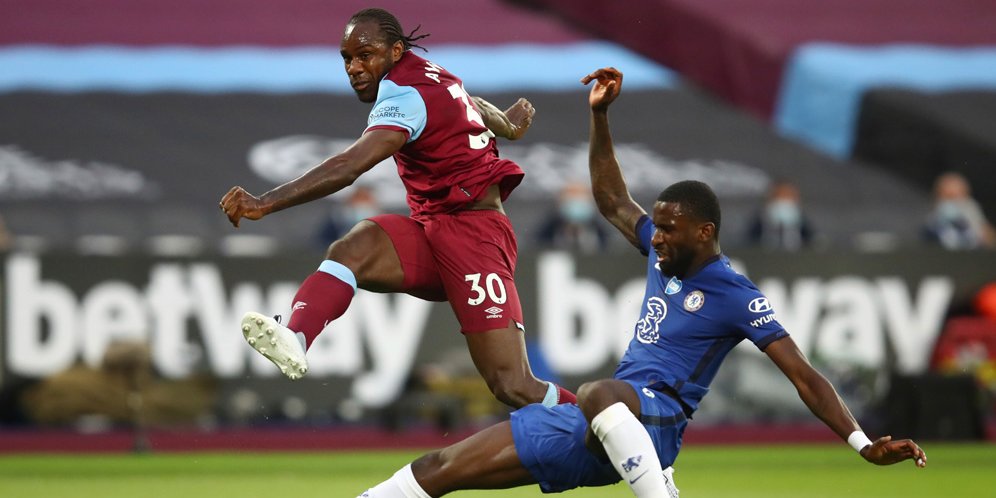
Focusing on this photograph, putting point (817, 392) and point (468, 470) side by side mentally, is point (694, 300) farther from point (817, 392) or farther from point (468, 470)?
point (468, 470)

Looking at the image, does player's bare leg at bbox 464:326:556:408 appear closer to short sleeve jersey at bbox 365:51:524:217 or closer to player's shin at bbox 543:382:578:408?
player's shin at bbox 543:382:578:408

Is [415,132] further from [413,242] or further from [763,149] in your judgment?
[763,149]

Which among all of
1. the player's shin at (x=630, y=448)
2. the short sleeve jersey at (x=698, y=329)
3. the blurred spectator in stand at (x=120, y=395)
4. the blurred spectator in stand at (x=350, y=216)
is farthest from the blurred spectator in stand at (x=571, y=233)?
the player's shin at (x=630, y=448)

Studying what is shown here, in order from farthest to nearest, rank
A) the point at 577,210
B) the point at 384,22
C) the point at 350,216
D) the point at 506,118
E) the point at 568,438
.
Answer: the point at 577,210, the point at 350,216, the point at 506,118, the point at 384,22, the point at 568,438

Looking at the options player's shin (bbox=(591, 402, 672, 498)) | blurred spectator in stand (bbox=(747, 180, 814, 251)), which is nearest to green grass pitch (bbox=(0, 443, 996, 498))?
blurred spectator in stand (bbox=(747, 180, 814, 251))

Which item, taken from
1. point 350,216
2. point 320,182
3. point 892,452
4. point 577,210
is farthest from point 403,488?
point 577,210

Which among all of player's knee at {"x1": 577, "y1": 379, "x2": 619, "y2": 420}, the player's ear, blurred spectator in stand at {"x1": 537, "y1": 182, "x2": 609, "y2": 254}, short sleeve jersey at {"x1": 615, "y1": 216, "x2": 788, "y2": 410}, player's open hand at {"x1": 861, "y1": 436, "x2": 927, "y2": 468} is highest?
blurred spectator in stand at {"x1": 537, "y1": 182, "x2": 609, "y2": 254}

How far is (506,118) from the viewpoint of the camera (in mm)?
7594

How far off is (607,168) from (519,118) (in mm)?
768

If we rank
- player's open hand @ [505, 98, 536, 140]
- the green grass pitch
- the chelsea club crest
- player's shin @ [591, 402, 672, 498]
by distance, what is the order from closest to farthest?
player's shin @ [591, 402, 672, 498] → the chelsea club crest → player's open hand @ [505, 98, 536, 140] → the green grass pitch

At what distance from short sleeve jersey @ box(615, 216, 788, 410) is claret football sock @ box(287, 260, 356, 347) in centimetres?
135

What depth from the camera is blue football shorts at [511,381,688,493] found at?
Result: 5938 millimetres

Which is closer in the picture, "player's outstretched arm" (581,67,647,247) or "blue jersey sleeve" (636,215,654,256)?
"blue jersey sleeve" (636,215,654,256)

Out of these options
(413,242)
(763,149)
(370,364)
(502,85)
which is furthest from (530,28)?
(413,242)
